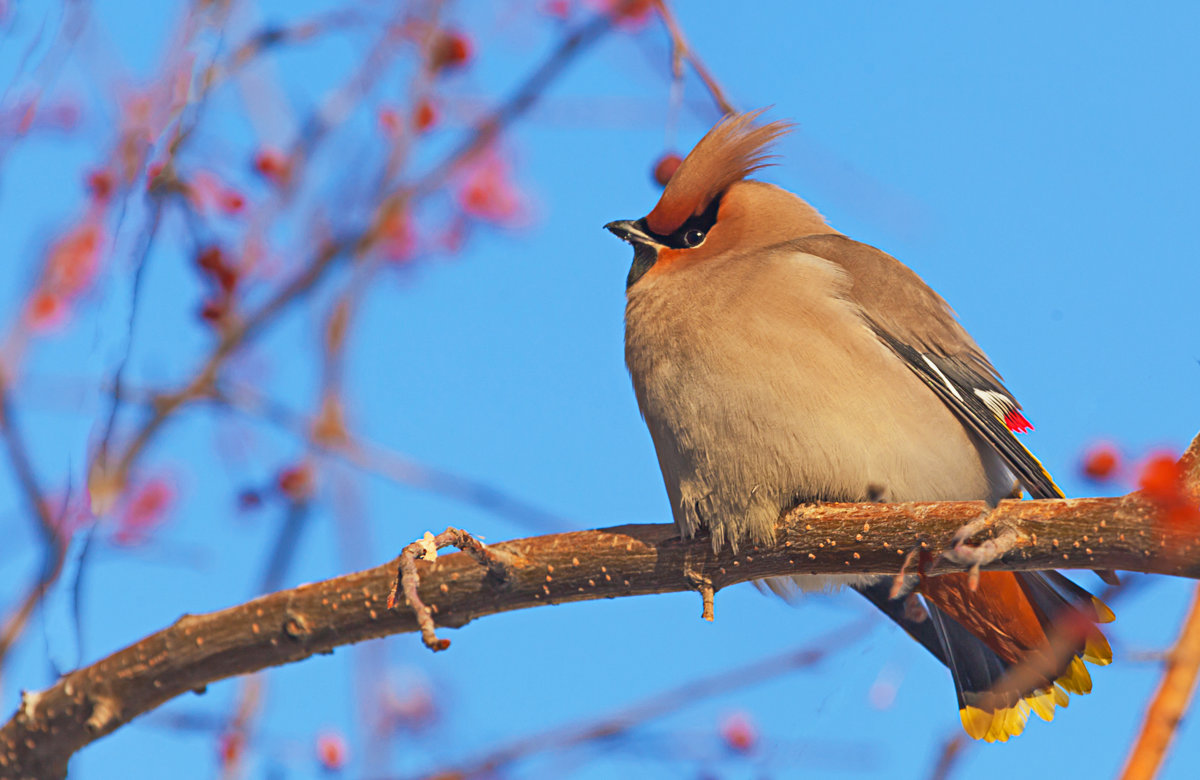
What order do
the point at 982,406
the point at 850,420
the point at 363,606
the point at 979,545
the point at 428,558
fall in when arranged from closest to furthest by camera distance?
the point at 979,545
the point at 428,558
the point at 363,606
the point at 850,420
the point at 982,406

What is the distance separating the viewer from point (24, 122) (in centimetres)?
271

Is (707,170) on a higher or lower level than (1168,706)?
higher

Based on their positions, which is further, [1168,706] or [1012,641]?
[1012,641]

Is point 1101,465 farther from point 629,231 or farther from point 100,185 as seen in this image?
point 100,185

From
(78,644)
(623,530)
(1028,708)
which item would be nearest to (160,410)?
(78,644)

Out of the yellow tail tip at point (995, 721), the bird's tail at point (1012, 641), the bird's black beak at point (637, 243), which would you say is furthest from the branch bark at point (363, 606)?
the bird's black beak at point (637, 243)

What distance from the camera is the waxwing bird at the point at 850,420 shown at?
3.27 meters

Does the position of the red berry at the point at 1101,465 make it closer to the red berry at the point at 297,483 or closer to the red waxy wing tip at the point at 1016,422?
the red waxy wing tip at the point at 1016,422

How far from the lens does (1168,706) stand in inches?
72.8

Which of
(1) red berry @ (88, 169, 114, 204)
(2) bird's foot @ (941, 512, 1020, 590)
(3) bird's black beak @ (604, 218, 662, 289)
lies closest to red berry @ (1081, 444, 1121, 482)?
(2) bird's foot @ (941, 512, 1020, 590)

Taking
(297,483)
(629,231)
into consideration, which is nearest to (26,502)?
(297,483)

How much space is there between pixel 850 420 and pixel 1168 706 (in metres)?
1.51

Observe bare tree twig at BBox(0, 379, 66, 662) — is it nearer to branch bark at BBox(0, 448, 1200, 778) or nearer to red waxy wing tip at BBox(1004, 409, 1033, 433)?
branch bark at BBox(0, 448, 1200, 778)

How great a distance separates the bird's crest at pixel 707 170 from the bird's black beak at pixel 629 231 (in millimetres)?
45
